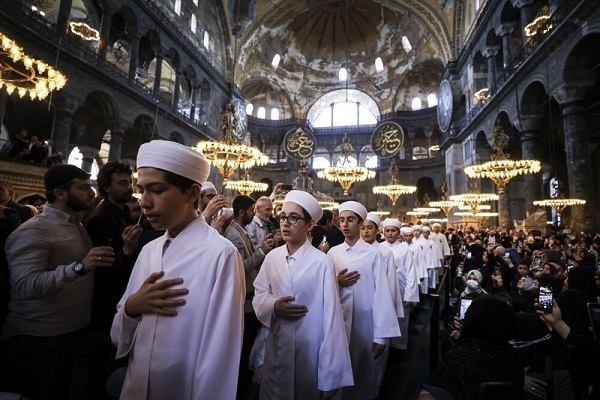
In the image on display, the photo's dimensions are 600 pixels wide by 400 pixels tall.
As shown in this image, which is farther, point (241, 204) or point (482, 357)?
point (241, 204)

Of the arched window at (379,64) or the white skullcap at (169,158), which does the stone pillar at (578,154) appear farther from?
the arched window at (379,64)

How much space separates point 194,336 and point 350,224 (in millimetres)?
1872

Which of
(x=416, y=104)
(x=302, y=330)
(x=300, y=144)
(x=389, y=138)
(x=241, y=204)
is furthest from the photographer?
(x=416, y=104)

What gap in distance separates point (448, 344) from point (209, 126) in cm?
1882

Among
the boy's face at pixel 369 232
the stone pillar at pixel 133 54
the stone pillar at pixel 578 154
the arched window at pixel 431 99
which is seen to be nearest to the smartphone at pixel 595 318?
the boy's face at pixel 369 232

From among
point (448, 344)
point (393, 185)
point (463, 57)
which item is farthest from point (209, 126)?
point (448, 344)

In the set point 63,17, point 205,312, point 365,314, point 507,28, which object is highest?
point 507,28

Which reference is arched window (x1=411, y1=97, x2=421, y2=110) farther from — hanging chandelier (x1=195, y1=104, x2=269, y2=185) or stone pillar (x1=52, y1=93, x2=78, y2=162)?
stone pillar (x1=52, y1=93, x2=78, y2=162)

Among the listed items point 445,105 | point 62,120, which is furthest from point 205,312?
point 445,105

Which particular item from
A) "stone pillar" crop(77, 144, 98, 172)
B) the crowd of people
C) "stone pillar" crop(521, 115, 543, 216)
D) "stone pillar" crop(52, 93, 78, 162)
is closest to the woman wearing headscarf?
the crowd of people

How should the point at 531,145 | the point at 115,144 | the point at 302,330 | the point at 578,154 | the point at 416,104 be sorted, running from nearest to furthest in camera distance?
the point at 302,330 < the point at 578,154 < the point at 531,145 < the point at 115,144 < the point at 416,104

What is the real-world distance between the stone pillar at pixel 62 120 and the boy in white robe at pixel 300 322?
11126mm

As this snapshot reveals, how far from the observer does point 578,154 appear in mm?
8570

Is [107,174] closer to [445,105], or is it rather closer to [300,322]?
[300,322]
